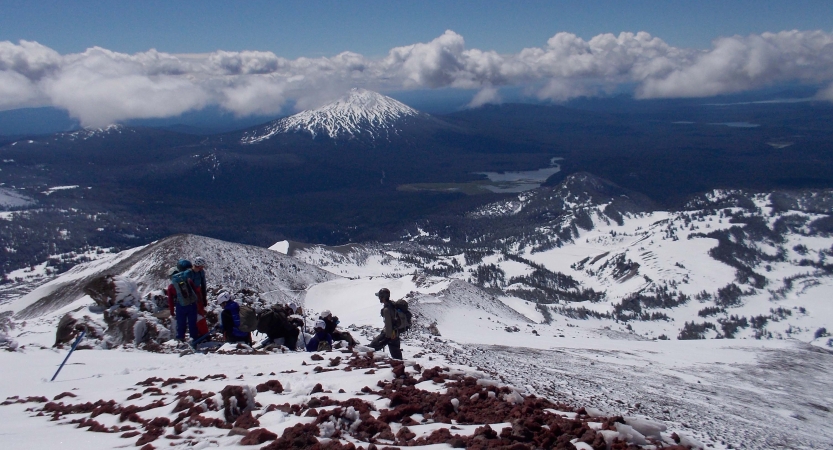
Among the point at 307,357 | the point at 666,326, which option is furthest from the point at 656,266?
the point at 307,357

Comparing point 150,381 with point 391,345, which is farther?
point 391,345

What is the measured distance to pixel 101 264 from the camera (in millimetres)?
72938

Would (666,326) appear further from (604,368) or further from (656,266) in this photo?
(604,368)

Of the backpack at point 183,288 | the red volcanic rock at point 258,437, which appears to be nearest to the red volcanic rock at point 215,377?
the red volcanic rock at point 258,437

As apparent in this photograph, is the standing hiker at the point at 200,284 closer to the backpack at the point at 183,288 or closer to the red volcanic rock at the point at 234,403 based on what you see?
the backpack at the point at 183,288

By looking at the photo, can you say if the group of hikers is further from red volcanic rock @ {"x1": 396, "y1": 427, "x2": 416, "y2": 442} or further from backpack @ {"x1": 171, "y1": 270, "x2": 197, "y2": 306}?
red volcanic rock @ {"x1": 396, "y1": 427, "x2": 416, "y2": 442}

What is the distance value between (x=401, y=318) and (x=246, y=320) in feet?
18.9

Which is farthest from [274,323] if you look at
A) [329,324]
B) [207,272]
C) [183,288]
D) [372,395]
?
[207,272]

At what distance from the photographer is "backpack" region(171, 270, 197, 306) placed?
52.6ft

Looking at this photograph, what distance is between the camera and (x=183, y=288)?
53.1 feet

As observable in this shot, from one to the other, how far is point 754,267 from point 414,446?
191 meters

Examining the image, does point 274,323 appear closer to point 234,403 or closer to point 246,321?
point 246,321

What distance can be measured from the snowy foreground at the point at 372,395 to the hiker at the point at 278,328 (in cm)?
264

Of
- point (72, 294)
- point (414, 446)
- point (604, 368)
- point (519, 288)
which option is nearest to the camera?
point (414, 446)
